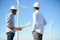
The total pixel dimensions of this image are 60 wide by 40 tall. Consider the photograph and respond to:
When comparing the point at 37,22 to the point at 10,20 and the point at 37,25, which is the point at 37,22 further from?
the point at 10,20

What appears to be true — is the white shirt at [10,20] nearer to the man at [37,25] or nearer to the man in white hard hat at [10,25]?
the man in white hard hat at [10,25]

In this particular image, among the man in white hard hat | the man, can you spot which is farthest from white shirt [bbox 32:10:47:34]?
the man in white hard hat

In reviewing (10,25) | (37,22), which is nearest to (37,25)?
(37,22)

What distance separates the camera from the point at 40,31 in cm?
691

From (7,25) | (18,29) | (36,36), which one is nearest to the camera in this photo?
(36,36)

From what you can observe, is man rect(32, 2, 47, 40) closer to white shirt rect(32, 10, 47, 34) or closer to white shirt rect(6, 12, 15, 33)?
white shirt rect(32, 10, 47, 34)

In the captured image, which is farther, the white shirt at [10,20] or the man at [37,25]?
the white shirt at [10,20]

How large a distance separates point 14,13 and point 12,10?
0.10 metres

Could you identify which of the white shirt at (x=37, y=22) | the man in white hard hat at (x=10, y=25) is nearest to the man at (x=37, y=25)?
the white shirt at (x=37, y=22)

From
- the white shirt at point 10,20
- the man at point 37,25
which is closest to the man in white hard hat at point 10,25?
the white shirt at point 10,20

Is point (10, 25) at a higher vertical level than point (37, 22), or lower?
lower

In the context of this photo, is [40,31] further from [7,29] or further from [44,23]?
[7,29]

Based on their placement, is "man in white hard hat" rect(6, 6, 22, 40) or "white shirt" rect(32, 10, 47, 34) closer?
"white shirt" rect(32, 10, 47, 34)

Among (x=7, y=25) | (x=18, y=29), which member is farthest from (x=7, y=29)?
(x=18, y=29)
